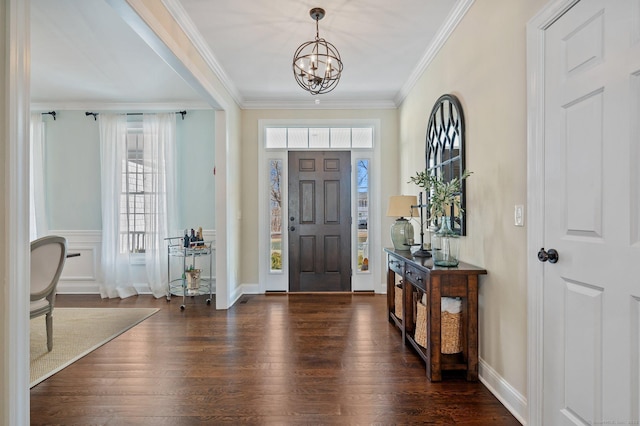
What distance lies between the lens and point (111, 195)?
487 cm

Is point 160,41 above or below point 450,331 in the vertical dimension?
above

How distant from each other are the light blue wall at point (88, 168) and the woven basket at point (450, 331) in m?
3.60

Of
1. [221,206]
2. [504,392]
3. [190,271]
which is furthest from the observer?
[190,271]

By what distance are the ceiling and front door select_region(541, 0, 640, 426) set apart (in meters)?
1.51

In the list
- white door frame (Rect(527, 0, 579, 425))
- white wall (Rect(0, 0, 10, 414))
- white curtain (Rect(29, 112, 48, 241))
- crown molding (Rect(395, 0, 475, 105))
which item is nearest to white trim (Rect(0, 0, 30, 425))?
white wall (Rect(0, 0, 10, 414))

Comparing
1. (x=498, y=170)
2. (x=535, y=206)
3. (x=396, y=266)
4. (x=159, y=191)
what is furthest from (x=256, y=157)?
(x=535, y=206)

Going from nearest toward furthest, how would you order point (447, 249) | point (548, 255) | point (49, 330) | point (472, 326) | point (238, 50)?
point (548, 255)
point (472, 326)
point (447, 249)
point (49, 330)
point (238, 50)

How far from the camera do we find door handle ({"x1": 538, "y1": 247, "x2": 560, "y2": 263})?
1700mm

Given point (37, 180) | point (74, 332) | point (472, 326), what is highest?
point (37, 180)

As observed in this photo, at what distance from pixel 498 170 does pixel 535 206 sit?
45 centimetres

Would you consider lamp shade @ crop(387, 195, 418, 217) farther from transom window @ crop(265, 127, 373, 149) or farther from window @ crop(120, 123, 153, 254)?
window @ crop(120, 123, 153, 254)

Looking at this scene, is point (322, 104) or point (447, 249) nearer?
point (447, 249)

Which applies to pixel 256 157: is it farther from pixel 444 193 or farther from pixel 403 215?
pixel 444 193

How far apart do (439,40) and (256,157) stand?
2.86m
